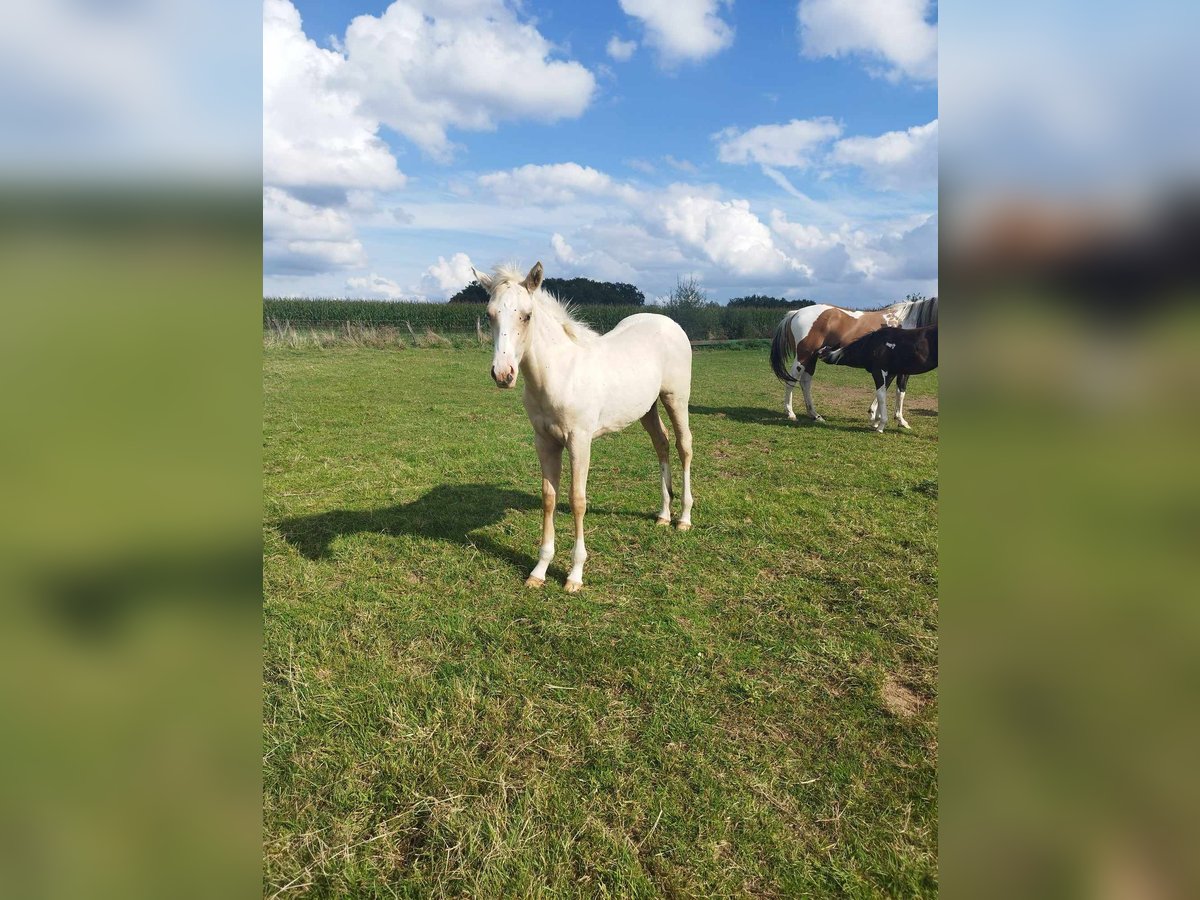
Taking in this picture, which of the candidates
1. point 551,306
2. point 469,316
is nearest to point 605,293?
point 469,316

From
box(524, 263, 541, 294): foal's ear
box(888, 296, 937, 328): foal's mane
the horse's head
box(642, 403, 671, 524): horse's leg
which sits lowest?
box(642, 403, 671, 524): horse's leg

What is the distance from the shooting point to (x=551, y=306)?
4.07 meters

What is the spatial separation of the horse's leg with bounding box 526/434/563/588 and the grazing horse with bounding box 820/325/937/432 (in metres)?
6.68

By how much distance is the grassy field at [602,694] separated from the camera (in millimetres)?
2062

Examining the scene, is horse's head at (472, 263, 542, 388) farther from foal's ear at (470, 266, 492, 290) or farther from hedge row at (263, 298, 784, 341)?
hedge row at (263, 298, 784, 341)

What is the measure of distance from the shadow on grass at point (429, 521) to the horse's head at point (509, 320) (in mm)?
1666

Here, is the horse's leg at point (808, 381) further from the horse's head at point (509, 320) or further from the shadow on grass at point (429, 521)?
the horse's head at point (509, 320)

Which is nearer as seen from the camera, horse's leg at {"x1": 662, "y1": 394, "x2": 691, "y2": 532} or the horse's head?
the horse's head

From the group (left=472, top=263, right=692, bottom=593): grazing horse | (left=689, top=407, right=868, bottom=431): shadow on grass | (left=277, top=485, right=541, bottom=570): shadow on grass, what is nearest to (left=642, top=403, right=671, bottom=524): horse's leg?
(left=472, top=263, right=692, bottom=593): grazing horse

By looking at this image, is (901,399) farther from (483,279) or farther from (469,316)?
(469,316)

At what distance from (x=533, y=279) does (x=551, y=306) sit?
1.54ft

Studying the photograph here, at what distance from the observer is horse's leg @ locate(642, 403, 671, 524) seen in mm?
5285
